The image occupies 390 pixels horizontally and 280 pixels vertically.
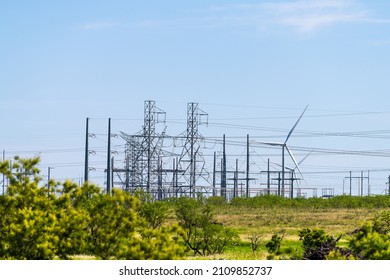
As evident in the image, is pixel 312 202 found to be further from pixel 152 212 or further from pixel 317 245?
pixel 317 245

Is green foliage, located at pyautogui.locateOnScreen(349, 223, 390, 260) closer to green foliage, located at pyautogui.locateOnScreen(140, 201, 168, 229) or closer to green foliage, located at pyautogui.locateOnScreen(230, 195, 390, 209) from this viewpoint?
green foliage, located at pyautogui.locateOnScreen(140, 201, 168, 229)

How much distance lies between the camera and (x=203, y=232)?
31.9 meters

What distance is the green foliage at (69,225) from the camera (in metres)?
16.8

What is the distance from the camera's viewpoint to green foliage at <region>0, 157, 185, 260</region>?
1675 centimetres

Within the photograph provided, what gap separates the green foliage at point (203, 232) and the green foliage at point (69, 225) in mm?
10554

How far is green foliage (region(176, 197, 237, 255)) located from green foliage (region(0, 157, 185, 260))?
1055 centimetres

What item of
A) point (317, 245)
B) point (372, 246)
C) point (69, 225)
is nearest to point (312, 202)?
point (317, 245)

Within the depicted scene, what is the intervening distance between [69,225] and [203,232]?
1422 cm

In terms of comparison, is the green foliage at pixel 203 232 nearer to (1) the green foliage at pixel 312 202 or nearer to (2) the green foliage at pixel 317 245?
(2) the green foliage at pixel 317 245

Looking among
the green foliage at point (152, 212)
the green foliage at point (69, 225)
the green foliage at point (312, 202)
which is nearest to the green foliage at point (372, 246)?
the green foliage at point (69, 225)

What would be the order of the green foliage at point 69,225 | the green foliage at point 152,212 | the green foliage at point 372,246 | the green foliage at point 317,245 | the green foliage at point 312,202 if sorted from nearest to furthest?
1. the green foliage at point 372,246
2. the green foliage at point 69,225
3. the green foliage at point 317,245
4. the green foliage at point 152,212
5. the green foliage at point 312,202

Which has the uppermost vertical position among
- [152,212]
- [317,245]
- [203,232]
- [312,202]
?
[152,212]

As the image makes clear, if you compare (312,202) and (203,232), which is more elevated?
(312,202)
